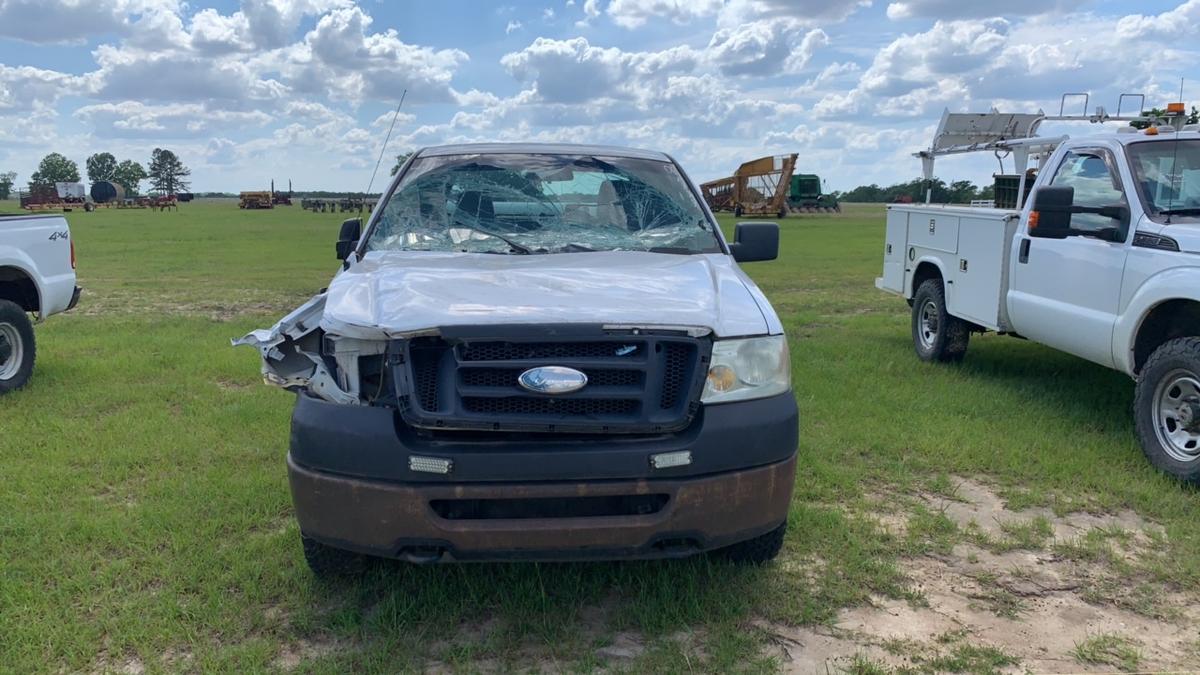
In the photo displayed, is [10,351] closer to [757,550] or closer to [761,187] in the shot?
[757,550]

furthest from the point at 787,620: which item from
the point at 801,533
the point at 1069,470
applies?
the point at 1069,470

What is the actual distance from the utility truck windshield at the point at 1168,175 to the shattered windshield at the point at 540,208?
2.93 metres

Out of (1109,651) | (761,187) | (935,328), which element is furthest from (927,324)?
(761,187)

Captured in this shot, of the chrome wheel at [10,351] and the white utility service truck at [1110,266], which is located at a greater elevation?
the white utility service truck at [1110,266]

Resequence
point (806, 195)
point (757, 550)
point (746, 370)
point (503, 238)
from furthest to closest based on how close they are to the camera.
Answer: point (806, 195), point (503, 238), point (757, 550), point (746, 370)

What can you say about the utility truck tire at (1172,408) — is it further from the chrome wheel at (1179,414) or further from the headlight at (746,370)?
the headlight at (746,370)

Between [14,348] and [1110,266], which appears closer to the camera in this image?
[1110,266]

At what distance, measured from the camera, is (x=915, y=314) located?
8.74 meters

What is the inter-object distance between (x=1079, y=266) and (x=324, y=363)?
16.1ft

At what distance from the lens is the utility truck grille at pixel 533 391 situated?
3061 mm

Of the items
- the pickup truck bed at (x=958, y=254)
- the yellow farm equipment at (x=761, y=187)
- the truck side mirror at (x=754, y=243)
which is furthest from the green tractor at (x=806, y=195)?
the truck side mirror at (x=754, y=243)

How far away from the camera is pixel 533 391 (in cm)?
304

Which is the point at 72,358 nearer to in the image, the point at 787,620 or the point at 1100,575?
the point at 787,620

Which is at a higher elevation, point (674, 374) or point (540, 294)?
point (540, 294)
